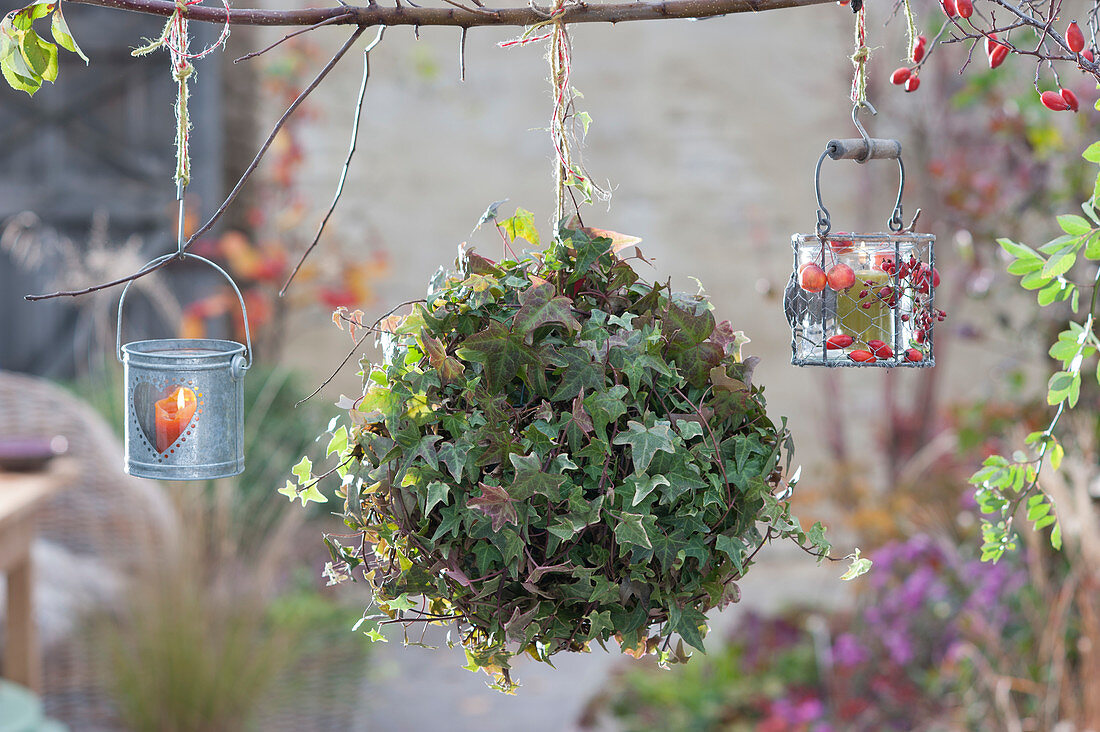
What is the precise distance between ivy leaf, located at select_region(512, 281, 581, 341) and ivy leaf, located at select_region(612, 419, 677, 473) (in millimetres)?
102

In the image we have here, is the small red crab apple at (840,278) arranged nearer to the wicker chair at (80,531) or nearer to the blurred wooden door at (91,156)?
the wicker chair at (80,531)

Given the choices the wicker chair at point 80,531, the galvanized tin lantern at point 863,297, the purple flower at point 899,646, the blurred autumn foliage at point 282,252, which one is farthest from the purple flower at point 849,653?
the blurred autumn foliage at point 282,252

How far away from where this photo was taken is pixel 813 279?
Answer: 1005 mm

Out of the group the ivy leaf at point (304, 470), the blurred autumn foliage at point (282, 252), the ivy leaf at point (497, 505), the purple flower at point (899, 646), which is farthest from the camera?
the blurred autumn foliage at point (282, 252)

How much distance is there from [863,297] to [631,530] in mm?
370

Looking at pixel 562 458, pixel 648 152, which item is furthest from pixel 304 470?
pixel 648 152

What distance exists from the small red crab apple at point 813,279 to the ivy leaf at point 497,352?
0.30 metres

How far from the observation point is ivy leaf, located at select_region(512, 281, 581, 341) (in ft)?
2.89

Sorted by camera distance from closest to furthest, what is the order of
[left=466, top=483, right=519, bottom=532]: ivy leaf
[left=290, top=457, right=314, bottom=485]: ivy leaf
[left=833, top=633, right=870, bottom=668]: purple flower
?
[left=466, top=483, right=519, bottom=532]: ivy leaf → [left=290, top=457, right=314, bottom=485]: ivy leaf → [left=833, top=633, right=870, bottom=668]: purple flower

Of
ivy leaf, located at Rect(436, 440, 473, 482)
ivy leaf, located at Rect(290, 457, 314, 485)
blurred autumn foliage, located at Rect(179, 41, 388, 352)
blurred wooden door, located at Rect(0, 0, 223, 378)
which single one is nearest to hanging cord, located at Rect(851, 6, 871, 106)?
ivy leaf, located at Rect(436, 440, 473, 482)

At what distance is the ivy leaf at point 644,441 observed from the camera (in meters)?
0.86

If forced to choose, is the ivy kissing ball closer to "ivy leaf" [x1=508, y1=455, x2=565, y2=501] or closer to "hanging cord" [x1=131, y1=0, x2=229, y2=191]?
"ivy leaf" [x1=508, y1=455, x2=565, y2=501]

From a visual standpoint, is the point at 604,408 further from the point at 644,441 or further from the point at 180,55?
the point at 180,55

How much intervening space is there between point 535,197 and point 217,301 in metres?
1.65
